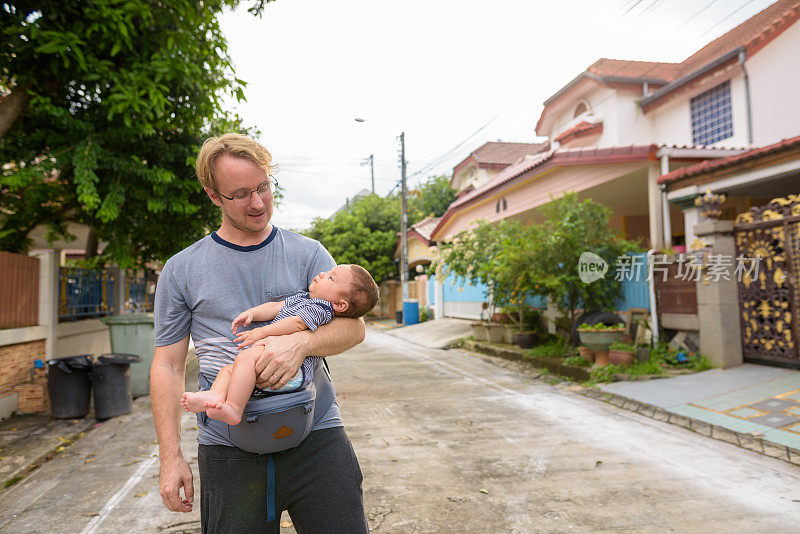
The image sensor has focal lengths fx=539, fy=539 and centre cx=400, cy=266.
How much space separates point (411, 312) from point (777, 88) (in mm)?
15190

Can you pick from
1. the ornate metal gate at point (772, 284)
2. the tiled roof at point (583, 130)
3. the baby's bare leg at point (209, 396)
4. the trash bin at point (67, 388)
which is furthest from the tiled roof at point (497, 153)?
the baby's bare leg at point (209, 396)

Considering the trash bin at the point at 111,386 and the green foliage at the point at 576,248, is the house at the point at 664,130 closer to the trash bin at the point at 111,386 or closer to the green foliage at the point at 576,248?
the green foliage at the point at 576,248

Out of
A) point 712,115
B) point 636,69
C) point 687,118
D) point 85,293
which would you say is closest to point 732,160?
point 712,115

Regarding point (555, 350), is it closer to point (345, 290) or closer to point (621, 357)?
point (621, 357)

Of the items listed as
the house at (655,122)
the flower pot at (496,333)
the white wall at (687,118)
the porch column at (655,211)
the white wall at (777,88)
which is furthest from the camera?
the flower pot at (496,333)

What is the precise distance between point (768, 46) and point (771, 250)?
7713 millimetres

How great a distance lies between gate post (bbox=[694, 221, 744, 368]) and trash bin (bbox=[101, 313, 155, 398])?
28.7 ft

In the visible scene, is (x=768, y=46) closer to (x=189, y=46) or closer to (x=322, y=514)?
(x=189, y=46)

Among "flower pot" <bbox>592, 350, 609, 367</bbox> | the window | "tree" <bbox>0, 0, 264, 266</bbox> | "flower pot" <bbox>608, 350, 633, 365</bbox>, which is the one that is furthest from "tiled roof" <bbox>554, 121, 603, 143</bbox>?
"tree" <bbox>0, 0, 264, 266</bbox>

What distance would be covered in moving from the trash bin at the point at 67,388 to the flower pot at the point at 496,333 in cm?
935

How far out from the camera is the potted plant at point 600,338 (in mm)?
8812

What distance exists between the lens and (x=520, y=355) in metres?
11.5

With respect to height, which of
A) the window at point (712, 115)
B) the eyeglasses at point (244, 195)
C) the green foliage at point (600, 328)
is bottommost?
the green foliage at point (600, 328)

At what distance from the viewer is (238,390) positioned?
5.24 feet
